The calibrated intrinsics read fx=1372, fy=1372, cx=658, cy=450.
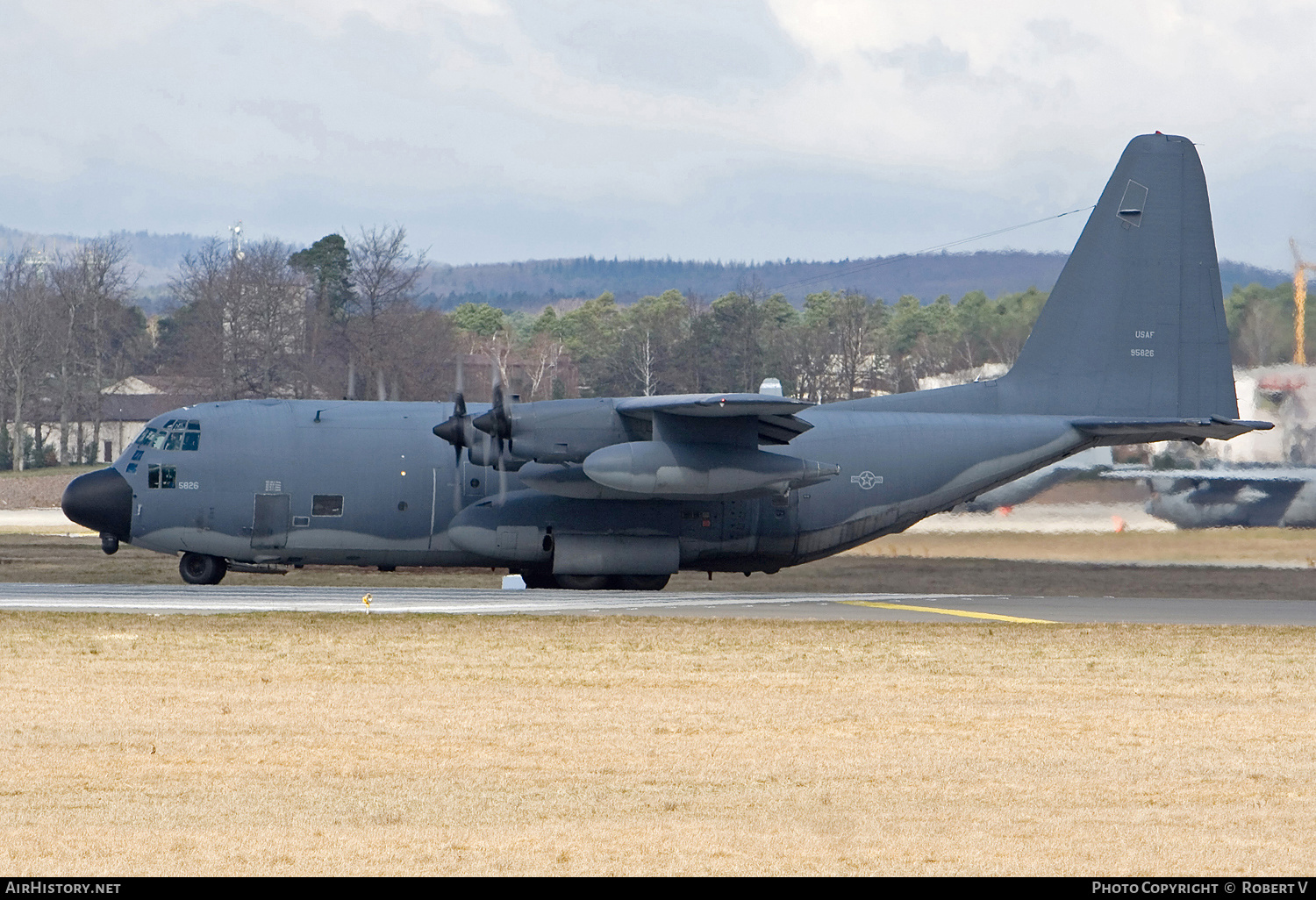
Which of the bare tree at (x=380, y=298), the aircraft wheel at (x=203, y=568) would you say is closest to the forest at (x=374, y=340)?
the bare tree at (x=380, y=298)

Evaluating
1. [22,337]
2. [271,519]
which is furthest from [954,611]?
[22,337]

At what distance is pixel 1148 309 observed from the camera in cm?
2448

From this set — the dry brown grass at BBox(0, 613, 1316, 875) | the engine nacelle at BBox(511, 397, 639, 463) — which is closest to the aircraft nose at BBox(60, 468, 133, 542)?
the dry brown grass at BBox(0, 613, 1316, 875)

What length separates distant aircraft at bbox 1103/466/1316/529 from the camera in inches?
1005

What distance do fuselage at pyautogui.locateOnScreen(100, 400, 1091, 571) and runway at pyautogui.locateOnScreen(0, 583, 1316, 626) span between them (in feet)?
2.74

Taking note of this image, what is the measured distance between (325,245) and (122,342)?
15243mm

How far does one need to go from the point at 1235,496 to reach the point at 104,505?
20.3m

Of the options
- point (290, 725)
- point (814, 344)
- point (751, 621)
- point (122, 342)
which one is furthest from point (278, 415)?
point (122, 342)

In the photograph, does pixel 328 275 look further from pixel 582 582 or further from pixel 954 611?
pixel 954 611

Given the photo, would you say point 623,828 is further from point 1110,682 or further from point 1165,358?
point 1165,358

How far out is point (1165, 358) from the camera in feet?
79.7

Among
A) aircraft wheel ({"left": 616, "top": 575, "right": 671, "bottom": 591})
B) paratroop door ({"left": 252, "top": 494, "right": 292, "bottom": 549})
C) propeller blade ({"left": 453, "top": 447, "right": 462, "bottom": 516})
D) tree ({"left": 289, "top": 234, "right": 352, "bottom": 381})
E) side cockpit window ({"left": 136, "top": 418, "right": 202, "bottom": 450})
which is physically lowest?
aircraft wheel ({"left": 616, "top": 575, "right": 671, "bottom": 591})

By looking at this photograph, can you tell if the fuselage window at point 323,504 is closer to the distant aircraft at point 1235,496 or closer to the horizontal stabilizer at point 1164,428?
the horizontal stabilizer at point 1164,428

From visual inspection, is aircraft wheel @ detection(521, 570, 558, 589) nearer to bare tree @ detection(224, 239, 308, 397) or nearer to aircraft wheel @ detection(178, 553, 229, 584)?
aircraft wheel @ detection(178, 553, 229, 584)
